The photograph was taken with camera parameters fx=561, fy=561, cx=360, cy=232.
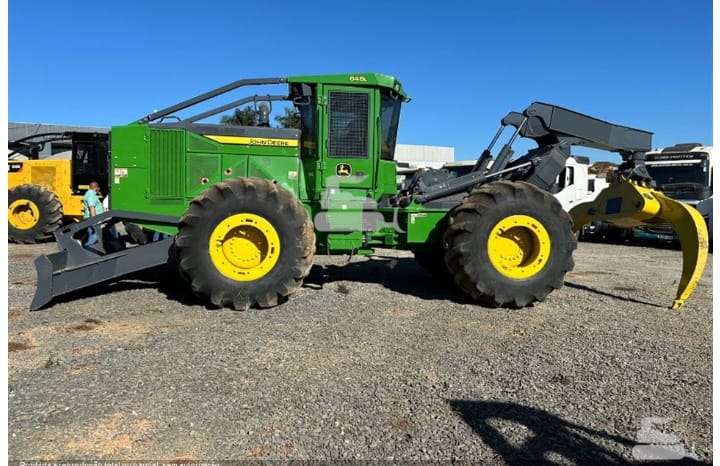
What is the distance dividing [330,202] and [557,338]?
3.30 m

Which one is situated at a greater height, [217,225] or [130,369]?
Answer: [217,225]

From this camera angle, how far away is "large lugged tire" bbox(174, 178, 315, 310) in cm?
621

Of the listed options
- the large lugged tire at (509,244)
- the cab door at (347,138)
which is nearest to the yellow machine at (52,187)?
the cab door at (347,138)

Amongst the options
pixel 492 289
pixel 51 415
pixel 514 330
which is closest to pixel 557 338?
pixel 514 330

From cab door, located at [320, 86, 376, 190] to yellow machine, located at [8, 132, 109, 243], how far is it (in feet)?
26.3

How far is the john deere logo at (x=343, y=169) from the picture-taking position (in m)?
7.29

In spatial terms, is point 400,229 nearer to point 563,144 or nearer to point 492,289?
point 492,289

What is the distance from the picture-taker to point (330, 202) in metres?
7.32

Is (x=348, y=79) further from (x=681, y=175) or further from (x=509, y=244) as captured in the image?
(x=681, y=175)

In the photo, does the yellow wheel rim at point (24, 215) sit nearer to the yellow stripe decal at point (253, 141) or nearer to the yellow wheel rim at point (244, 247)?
the yellow stripe decal at point (253, 141)

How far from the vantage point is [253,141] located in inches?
284

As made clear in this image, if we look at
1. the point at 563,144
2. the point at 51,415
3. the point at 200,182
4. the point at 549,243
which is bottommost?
the point at 51,415

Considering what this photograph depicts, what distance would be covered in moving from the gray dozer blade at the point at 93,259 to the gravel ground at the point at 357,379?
29 centimetres

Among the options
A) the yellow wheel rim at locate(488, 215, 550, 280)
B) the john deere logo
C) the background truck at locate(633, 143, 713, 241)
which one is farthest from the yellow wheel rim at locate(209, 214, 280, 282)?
the background truck at locate(633, 143, 713, 241)
